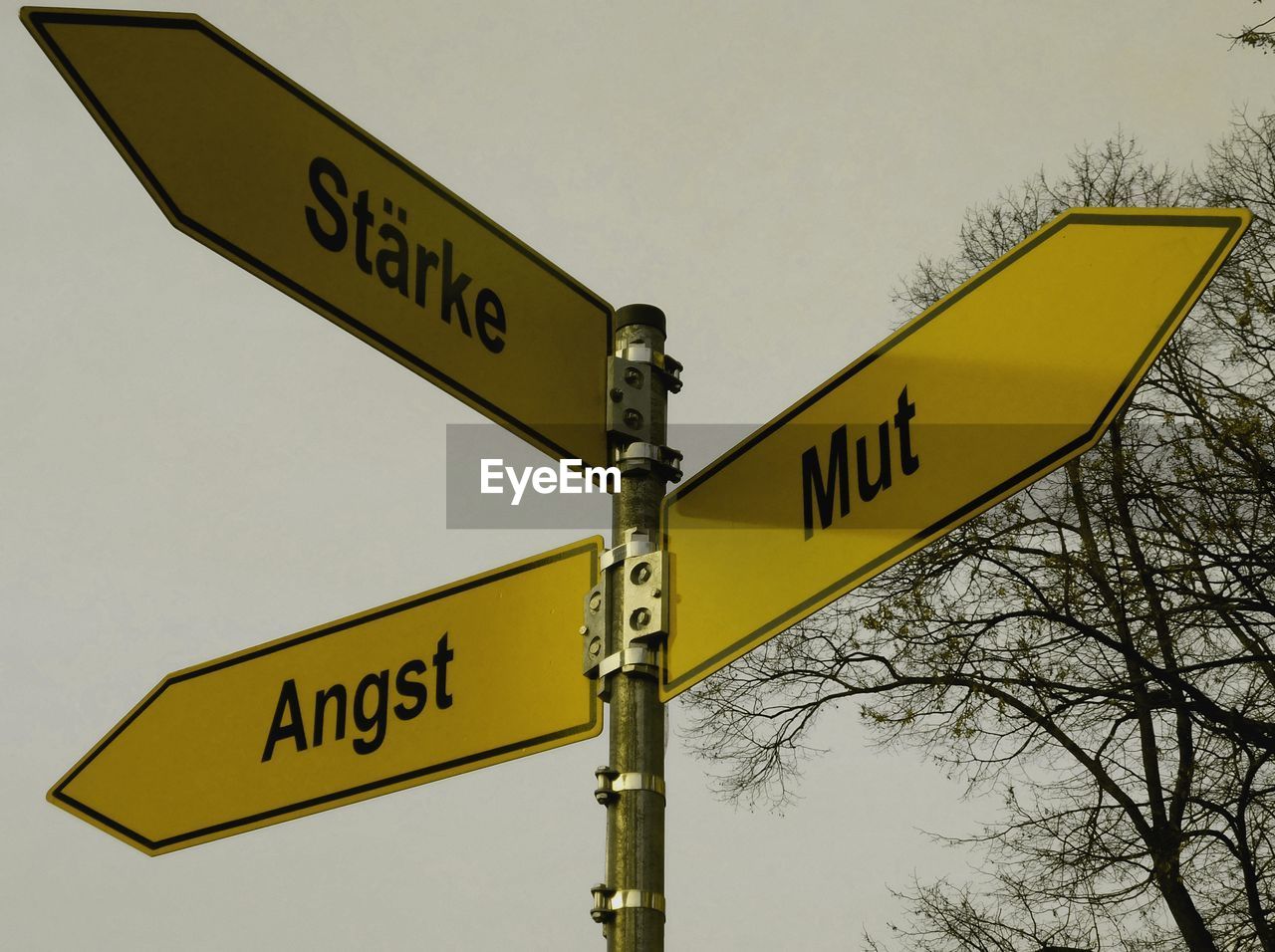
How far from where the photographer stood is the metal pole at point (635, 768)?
234 centimetres

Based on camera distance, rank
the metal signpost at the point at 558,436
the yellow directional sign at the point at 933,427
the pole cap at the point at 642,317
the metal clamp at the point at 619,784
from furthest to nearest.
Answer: the pole cap at the point at 642,317, the metal clamp at the point at 619,784, the metal signpost at the point at 558,436, the yellow directional sign at the point at 933,427

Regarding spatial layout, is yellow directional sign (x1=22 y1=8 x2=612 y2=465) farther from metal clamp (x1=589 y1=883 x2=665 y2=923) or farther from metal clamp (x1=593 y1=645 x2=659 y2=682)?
metal clamp (x1=589 y1=883 x2=665 y2=923)

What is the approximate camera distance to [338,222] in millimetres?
2684

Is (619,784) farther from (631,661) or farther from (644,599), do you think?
(644,599)

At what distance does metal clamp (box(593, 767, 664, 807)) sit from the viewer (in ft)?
7.95

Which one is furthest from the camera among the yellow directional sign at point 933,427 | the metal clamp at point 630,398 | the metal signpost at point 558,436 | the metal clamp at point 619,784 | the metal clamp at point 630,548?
the metal clamp at point 630,398

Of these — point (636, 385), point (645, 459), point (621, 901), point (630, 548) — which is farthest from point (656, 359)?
point (621, 901)

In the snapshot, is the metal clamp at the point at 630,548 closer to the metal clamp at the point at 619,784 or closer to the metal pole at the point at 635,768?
the metal pole at the point at 635,768

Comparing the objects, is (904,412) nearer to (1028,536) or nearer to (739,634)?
(739,634)

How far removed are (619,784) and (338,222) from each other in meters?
1.05

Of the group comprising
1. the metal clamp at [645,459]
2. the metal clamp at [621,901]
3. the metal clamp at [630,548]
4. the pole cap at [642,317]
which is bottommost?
the metal clamp at [621,901]

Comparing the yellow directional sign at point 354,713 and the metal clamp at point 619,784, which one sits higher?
the yellow directional sign at point 354,713

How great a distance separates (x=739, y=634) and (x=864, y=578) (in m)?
0.23

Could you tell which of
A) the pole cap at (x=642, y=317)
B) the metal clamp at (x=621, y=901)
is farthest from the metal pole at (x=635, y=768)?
the pole cap at (x=642, y=317)
